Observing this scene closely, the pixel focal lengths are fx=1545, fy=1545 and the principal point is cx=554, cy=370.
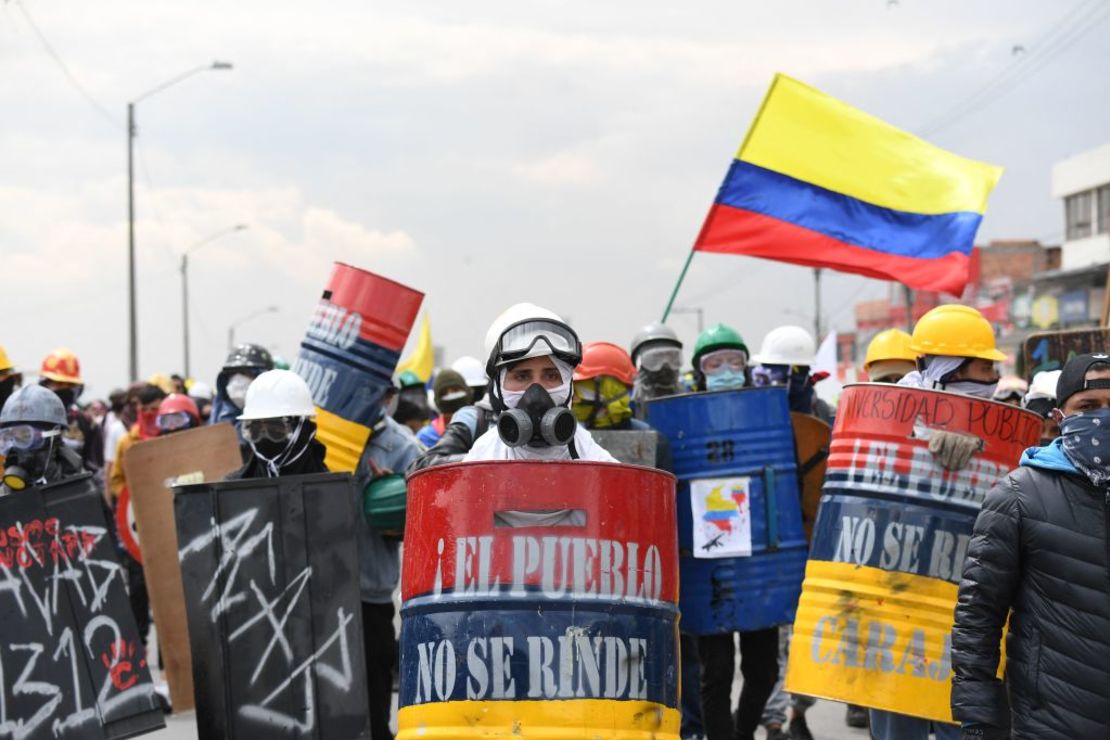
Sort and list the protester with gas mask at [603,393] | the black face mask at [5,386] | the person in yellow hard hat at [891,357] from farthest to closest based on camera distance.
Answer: the black face mask at [5,386] < the person in yellow hard hat at [891,357] < the protester with gas mask at [603,393]

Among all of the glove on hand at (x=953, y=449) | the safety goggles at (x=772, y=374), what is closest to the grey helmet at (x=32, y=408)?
the glove on hand at (x=953, y=449)

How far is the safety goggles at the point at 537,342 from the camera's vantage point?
4055mm

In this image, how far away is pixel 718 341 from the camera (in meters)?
7.85

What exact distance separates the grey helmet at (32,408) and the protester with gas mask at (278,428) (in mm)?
958

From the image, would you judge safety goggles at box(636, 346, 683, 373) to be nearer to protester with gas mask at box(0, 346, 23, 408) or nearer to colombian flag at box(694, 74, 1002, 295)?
colombian flag at box(694, 74, 1002, 295)

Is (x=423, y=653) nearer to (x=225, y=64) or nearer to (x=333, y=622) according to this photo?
(x=333, y=622)

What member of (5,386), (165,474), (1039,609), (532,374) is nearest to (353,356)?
(165,474)

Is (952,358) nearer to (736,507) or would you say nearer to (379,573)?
(736,507)

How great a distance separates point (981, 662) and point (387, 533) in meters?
3.17

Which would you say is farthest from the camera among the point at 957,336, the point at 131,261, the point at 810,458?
the point at 131,261

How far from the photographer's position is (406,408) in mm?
11883

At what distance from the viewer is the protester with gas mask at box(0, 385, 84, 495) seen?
20.8ft

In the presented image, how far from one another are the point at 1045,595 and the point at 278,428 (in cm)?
307

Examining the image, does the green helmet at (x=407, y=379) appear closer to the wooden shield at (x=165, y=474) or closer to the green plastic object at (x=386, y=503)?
the wooden shield at (x=165, y=474)
